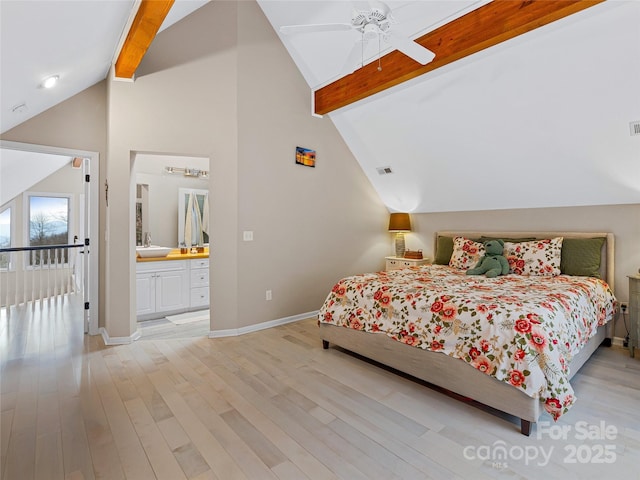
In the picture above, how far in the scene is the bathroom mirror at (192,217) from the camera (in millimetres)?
5238

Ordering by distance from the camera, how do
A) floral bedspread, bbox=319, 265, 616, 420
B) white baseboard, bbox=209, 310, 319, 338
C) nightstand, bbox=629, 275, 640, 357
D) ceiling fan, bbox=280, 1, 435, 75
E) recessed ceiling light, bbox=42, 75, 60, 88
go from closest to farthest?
1. floral bedspread, bbox=319, 265, 616, 420
2. ceiling fan, bbox=280, 1, 435, 75
3. recessed ceiling light, bbox=42, 75, 60, 88
4. nightstand, bbox=629, 275, 640, 357
5. white baseboard, bbox=209, 310, 319, 338

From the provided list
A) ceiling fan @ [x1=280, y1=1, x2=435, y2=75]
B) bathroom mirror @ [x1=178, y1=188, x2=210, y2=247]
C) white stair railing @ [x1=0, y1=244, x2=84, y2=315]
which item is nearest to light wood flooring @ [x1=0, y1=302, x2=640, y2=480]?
bathroom mirror @ [x1=178, y1=188, x2=210, y2=247]

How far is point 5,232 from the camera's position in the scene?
677 cm

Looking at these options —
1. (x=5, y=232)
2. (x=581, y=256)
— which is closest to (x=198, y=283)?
(x=581, y=256)

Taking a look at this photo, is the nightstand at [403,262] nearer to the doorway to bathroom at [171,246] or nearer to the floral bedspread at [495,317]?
the floral bedspread at [495,317]

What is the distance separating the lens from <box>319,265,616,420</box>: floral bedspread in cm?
192

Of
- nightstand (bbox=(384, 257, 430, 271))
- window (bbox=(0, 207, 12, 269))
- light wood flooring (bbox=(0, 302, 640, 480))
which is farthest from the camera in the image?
window (bbox=(0, 207, 12, 269))

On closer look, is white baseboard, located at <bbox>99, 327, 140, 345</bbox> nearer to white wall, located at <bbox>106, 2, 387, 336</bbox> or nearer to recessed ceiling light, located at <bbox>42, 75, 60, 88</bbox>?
white wall, located at <bbox>106, 2, 387, 336</bbox>

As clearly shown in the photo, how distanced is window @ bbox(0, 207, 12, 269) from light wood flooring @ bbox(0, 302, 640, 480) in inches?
191

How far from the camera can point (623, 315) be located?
3.43 metres

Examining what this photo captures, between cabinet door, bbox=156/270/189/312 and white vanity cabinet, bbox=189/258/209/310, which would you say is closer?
cabinet door, bbox=156/270/189/312

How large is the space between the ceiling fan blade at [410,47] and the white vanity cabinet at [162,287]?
12.2ft

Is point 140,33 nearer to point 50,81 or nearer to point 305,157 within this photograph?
point 50,81

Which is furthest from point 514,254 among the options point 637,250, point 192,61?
point 192,61
